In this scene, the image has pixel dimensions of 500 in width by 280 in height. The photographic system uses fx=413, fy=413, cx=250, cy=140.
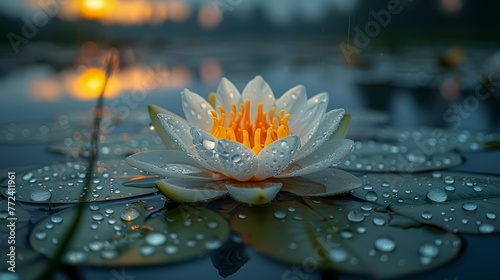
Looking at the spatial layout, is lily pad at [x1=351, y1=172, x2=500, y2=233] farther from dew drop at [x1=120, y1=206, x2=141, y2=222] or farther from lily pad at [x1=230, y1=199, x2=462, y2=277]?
dew drop at [x1=120, y1=206, x2=141, y2=222]

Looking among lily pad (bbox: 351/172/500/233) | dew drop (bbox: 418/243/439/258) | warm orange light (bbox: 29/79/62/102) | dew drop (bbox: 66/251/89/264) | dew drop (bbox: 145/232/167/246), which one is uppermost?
dew drop (bbox: 66/251/89/264)

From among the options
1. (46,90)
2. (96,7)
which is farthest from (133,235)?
(96,7)

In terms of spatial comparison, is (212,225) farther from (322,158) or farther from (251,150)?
(322,158)

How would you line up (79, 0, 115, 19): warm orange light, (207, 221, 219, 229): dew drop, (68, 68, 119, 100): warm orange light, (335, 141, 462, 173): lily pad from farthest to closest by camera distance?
(79, 0, 115, 19): warm orange light, (68, 68, 119, 100): warm orange light, (335, 141, 462, 173): lily pad, (207, 221, 219, 229): dew drop

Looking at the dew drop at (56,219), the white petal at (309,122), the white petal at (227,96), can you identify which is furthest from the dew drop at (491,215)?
the dew drop at (56,219)

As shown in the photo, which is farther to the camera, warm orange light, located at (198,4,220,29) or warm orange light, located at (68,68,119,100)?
warm orange light, located at (198,4,220,29)

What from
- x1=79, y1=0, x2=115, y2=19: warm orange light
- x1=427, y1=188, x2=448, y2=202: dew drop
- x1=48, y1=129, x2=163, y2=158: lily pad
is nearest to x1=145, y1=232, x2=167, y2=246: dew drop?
x1=427, y1=188, x2=448, y2=202: dew drop

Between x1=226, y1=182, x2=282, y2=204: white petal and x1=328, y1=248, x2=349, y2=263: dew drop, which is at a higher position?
x1=226, y1=182, x2=282, y2=204: white petal
